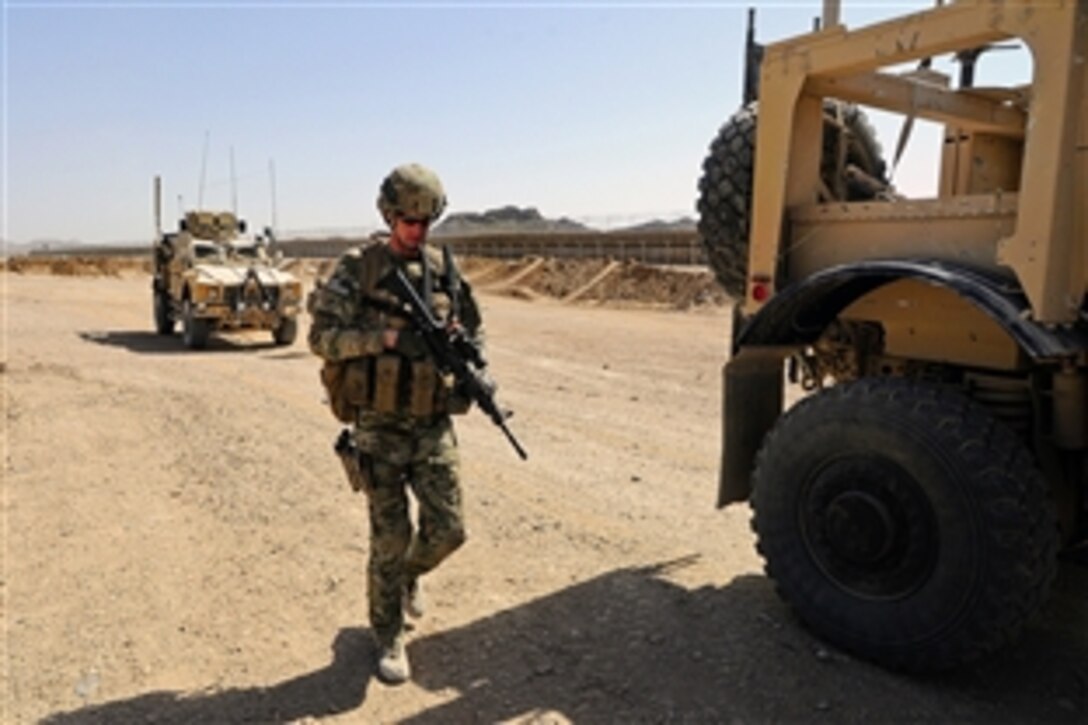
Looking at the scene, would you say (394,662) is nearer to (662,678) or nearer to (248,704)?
(248,704)

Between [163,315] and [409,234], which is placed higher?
[409,234]

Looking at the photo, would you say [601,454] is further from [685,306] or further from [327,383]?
[685,306]

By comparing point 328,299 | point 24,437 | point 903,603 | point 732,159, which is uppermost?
point 732,159

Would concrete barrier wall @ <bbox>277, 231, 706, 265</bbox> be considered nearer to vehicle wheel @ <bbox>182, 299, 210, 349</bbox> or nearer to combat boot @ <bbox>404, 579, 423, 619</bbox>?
vehicle wheel @ <bbox>182, 299, 210, 349</bbox>

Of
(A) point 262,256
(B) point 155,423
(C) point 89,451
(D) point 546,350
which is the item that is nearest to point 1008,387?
(C) point 89,451

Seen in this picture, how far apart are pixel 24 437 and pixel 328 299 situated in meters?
4.92

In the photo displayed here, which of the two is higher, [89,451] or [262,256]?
[262,256]

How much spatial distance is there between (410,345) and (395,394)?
178 mm

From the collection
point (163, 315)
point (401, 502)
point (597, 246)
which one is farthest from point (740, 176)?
point (597, 246)

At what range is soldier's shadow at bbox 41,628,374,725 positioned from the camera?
9.90ft

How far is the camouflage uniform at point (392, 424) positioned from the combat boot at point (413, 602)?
12.0 inches

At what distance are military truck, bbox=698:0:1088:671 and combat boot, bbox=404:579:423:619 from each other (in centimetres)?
131

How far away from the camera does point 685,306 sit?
20719 mm

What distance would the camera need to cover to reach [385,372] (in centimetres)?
314
